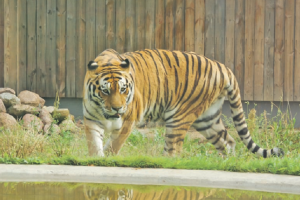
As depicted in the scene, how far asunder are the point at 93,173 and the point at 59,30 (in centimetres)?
561

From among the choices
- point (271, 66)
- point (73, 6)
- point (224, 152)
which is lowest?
point (224, 152)

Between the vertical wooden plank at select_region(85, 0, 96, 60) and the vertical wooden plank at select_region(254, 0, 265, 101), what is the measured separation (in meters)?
2.94

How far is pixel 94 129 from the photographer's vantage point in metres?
6.94

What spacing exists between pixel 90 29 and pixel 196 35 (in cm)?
193

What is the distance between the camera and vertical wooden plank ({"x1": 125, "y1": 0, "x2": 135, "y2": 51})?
10820mm

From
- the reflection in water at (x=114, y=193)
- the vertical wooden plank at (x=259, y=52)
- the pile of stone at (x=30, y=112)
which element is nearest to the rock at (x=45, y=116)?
the pile of stone at (x=30, y=112)

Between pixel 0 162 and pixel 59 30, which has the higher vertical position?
pixel 59 30

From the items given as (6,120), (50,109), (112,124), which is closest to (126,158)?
(112,124)

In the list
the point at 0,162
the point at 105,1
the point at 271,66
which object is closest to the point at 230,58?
the point at 271,66

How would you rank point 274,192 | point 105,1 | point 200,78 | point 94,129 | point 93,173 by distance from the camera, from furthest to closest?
point 105,1 → point 200,78 → point 94,129 → point 93,173 → point 274,192

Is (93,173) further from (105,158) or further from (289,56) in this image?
(289,56)

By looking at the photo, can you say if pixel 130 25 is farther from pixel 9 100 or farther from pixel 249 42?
pixel 9 100

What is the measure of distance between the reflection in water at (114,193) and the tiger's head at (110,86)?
1375 mm

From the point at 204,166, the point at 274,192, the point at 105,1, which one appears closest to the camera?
the point at 274,192
